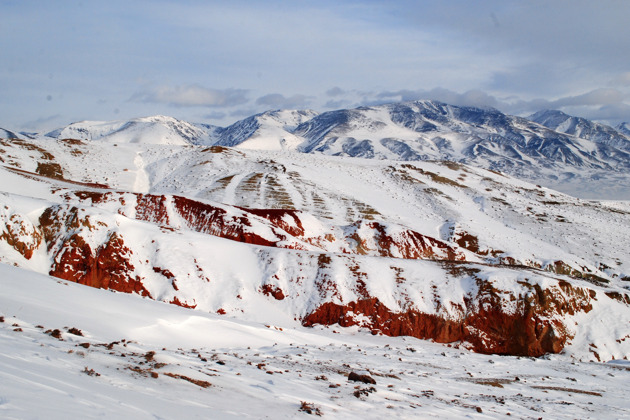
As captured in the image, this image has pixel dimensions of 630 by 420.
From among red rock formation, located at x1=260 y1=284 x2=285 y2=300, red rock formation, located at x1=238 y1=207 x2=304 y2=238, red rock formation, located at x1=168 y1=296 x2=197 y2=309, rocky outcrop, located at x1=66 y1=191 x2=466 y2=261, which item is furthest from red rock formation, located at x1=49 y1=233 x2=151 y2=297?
red rock formation, located at x1=238 y1=207 x2=304 y2=238

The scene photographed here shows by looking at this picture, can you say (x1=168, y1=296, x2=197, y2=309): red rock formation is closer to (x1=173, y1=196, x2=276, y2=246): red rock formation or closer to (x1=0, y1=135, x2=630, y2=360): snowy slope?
(x1=0, y1=135, x2=630, y2=360): snowy slope

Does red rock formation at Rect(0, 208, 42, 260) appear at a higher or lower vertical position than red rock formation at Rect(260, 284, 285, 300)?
higher

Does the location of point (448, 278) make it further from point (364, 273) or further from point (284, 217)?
point (284, 217)

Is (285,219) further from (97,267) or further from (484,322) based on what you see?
(484,322)

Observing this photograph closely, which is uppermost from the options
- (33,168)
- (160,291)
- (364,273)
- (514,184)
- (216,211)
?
(514,184)

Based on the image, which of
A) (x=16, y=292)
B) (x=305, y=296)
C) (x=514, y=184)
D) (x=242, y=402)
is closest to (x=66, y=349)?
(x=242, y=402)

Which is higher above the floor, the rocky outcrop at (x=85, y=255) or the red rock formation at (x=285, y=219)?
the red rock formation at (x=285, y=219)

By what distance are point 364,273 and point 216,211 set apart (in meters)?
A: 22.6

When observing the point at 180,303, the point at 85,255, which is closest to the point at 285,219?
the point at 180,303

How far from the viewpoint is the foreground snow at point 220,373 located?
299 inches

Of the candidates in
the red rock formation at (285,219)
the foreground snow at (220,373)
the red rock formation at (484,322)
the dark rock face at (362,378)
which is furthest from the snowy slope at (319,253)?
the dark rock face at (362,378)

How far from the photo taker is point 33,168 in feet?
247

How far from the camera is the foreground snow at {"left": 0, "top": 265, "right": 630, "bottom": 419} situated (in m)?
7.60

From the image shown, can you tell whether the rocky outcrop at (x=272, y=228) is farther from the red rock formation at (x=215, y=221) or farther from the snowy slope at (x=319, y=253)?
the snowy slope at (x=319, y=253)
